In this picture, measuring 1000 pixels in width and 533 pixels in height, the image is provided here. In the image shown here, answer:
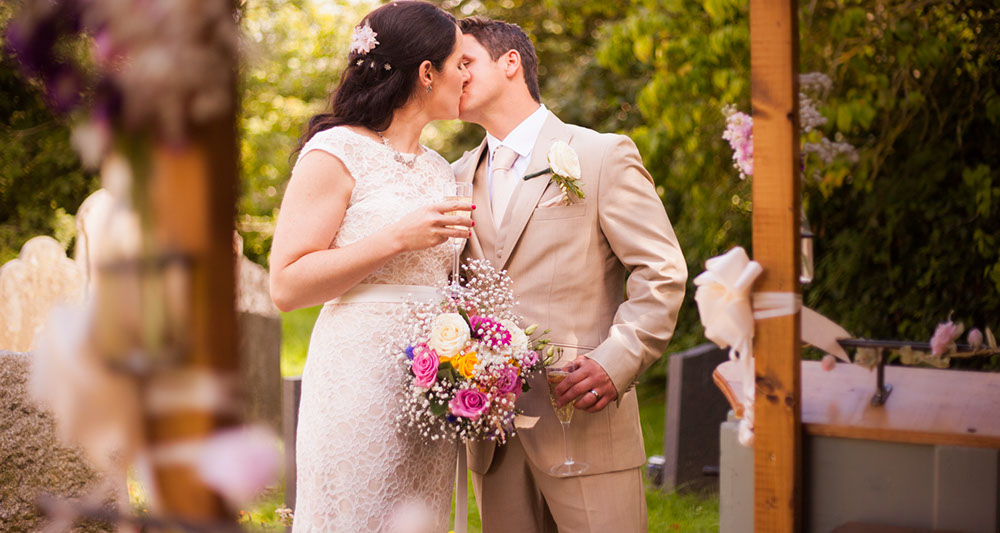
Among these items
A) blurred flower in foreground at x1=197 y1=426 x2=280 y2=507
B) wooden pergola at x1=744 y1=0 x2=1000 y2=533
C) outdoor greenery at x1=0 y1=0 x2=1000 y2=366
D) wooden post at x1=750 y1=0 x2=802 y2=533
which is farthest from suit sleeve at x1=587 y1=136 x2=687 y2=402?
outdoor greenery at x1=0 y1=0 x2=1000 y2=366

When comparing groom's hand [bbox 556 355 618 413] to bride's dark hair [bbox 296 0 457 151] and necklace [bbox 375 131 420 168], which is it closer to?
necklace [bbox 375 131 420 168]

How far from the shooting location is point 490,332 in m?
2.42

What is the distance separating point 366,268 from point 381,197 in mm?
261

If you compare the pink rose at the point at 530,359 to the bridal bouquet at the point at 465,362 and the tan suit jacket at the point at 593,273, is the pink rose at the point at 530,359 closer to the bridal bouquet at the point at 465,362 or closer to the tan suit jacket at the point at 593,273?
the bridal bouquet at the point at 465,362

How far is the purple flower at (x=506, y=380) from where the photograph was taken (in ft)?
7.88

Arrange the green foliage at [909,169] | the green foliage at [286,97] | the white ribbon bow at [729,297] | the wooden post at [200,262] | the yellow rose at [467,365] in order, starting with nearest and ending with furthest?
the wooden post at [200,262], the white ribbon bow at [729,297], the yellow rose at [467,365], the green foliage at [909,169], the green foliage at [286,97]

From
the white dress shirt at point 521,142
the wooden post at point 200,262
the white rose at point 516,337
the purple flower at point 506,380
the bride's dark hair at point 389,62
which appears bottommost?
the purple flower at point 506,380

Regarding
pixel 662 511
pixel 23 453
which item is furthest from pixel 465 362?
pixel 662 511

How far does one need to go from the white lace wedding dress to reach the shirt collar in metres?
0.46

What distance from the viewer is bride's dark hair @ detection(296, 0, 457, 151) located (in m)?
2.74

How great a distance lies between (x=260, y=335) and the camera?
20.4 feet

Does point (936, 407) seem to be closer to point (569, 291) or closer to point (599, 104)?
point (569, 291)

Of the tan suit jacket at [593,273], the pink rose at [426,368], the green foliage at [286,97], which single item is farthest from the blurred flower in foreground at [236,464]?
the green foliage at [286,97]

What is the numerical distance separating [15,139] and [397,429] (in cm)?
838
